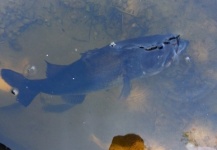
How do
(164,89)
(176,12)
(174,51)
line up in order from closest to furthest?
(174,51), (164,89), (176,12)

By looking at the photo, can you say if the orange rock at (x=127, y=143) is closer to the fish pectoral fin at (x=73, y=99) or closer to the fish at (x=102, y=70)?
the fish at (x=102, y=70)

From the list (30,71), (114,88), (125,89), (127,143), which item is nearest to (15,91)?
(30,71)

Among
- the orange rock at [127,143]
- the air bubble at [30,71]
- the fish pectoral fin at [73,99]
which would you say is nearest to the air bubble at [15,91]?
the air bubble at [30,71]

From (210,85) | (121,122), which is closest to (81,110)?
(121,122)

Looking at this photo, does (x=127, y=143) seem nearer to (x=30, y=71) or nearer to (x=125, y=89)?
(x=125, y=89)

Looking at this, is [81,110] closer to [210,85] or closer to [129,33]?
Result: [129,33]
